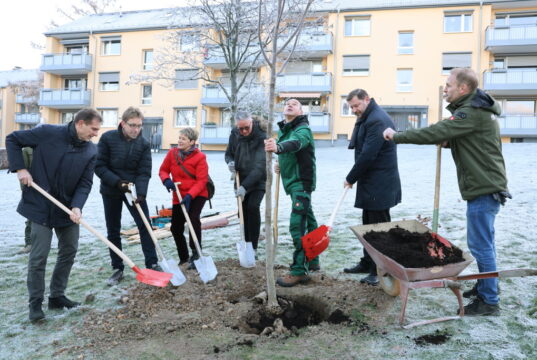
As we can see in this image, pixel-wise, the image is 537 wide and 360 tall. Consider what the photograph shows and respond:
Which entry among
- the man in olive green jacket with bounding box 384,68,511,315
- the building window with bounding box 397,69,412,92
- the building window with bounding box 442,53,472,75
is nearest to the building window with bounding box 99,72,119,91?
the building window with bounding box 397,69,412,92

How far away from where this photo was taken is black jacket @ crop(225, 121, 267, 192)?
504 centimetres

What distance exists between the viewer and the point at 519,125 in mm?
22828

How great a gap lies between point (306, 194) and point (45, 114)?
1298 inches

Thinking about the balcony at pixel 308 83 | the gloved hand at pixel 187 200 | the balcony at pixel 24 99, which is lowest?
the gloved hand at pixel 187 200

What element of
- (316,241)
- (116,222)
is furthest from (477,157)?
(116,222)

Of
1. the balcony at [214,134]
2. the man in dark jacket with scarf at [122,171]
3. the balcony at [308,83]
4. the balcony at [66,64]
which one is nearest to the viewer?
the man in dark jacket with scarf at [122,171]

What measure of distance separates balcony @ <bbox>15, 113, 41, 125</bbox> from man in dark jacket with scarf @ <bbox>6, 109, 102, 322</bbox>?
154 ft

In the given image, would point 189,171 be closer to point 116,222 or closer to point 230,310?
point 116,222

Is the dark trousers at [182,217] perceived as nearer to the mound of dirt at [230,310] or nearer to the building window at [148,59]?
the mound of dirt at [230,310]

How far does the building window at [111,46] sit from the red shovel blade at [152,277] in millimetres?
29440

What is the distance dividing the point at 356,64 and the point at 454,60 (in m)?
5.57

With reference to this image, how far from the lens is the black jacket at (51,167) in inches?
140

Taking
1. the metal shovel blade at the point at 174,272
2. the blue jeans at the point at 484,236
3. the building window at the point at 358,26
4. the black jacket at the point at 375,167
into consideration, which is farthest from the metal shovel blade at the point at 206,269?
the building window at the point at 358,26

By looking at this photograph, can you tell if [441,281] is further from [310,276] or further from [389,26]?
[389,26]
